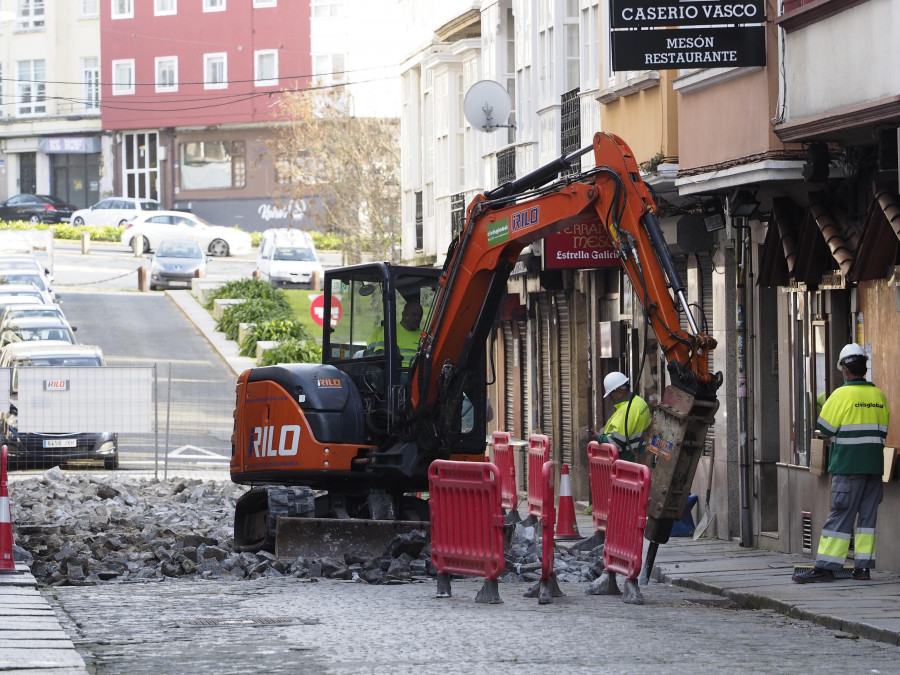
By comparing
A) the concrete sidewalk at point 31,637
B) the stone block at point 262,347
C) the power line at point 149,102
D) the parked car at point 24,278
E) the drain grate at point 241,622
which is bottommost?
the drain grate at point 241,622

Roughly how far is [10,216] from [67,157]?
6.31 m

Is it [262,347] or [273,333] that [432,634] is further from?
[273,333]

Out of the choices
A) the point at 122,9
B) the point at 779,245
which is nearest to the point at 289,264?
the point at 122,9

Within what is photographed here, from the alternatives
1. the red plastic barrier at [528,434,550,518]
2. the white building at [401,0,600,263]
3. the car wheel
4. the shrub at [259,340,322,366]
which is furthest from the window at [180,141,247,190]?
the red plastic barrier at [528,434,550,518]

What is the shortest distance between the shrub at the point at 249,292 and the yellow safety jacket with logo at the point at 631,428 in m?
31.5

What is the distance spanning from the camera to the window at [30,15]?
270 feet

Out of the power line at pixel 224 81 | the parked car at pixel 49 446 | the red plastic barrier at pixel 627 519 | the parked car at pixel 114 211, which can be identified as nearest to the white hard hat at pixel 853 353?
the red plastic barrier at pixel 627 519

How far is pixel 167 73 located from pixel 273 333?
35.1 m

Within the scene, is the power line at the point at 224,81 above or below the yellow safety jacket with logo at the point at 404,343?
above

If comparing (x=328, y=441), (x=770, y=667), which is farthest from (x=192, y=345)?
(x=770, y=667)

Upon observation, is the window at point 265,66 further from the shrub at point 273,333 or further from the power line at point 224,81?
the shrub at point 273,333

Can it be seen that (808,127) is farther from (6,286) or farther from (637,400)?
(6,286)

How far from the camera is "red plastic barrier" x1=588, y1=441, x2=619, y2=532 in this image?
1689 centimetres

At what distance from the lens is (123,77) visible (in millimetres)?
77688
